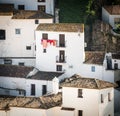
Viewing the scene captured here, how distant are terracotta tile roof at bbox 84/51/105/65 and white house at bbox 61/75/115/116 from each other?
8.80 meters

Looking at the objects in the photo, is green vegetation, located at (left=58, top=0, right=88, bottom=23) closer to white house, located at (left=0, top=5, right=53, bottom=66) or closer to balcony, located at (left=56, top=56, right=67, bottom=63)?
white house, located at (left=0, top=5, right=53, bottom=66)

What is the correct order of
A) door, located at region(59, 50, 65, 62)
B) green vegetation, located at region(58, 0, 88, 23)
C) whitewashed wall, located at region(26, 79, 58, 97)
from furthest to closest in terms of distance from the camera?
green vegetation, located at region(58, 0, 88, 23) < door, located at region(59, 50, 65, 62) < whitewashed wall, located at region(26, 79, 58, 97)

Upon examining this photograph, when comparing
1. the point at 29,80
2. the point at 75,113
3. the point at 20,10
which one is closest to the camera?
the point at 75,113

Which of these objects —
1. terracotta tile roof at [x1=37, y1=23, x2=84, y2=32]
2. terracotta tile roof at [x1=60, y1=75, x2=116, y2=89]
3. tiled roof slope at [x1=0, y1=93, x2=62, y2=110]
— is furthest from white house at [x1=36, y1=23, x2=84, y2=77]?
tiled roof slope at [x1=0, y1=93, x2=62, y2=110]

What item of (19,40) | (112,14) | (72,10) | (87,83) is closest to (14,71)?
(19,40)

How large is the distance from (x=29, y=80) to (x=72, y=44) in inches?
278


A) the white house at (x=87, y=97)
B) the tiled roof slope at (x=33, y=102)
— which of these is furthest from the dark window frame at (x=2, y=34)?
the white house at (x=87, y=97)

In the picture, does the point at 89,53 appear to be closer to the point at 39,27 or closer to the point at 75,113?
the point at 39,27

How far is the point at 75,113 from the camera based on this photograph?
93.6 metres

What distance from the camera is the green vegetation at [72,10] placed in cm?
11400

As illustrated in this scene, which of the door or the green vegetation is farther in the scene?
the green vegetation

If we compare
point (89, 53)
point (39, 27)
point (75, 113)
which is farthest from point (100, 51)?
point (75, 113)

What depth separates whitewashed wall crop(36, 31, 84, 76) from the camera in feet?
339

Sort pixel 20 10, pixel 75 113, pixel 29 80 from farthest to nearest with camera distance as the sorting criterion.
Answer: pixel 20 10
pixel 29 80
pixel 75 113
